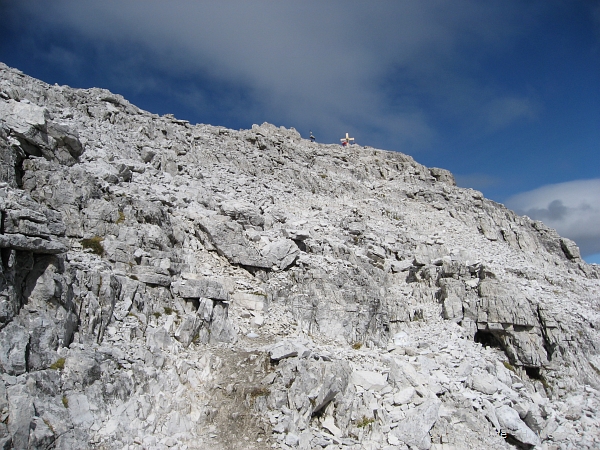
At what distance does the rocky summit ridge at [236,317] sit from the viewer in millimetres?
13227

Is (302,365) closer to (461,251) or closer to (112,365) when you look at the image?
(112,365)

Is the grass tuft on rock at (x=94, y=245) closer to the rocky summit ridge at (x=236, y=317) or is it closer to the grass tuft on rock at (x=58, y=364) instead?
the rocky summit ridge at (x=236, y=317)

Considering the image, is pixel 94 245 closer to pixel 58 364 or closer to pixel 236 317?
pixel 58 364

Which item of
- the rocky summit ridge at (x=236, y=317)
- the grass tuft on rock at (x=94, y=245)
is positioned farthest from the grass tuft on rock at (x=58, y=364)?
the grass tuft on rock at (x=94, y=245)

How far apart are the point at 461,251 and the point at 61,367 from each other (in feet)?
101

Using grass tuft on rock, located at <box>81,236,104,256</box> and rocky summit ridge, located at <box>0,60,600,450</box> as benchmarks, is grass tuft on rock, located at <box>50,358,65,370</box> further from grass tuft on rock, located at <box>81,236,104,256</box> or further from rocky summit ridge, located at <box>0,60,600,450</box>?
grass tuft on rock, located at <box>81,236,104,256</box>

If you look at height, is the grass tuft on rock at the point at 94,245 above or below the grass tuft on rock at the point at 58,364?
above

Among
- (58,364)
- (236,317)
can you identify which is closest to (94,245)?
(58,364)

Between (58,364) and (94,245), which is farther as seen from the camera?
(94,245)

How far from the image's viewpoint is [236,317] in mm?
20469

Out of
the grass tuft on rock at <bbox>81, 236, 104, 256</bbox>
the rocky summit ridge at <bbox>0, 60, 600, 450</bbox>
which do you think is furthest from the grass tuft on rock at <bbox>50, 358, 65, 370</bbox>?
the grass tuft on rock at <bbox>81, 236, 104, 256</bbox>

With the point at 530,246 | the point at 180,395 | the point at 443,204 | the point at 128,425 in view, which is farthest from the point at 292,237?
the point at 530,246

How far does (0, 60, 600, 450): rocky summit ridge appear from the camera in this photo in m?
13.2

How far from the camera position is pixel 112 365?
1402 centimetres
